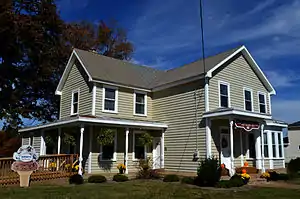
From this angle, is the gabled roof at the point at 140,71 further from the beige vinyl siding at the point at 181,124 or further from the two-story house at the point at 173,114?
the beige vinyl siding at the point at 181,124

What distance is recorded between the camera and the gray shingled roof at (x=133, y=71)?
1998 cm

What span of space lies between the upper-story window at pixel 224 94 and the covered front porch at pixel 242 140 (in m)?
1.14

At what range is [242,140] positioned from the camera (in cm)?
2000

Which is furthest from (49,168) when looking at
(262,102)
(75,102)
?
(262,102)

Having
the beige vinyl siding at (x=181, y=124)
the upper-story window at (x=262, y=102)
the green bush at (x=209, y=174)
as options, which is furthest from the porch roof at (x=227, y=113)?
the upper-story window at (x=262, y=102)

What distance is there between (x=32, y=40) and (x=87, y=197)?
21043 mm

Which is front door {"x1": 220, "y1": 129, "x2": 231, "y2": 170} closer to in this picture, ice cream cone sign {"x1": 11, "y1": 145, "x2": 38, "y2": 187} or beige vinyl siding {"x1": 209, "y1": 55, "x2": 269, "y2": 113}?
beige vinyl siding {"x1": 209, "y1": 55, "x2": 269, "y2": 113}

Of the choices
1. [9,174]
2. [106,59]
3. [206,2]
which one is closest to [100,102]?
[106,59]

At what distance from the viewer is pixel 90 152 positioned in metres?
18.0

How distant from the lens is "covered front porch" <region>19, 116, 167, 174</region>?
17812 mm

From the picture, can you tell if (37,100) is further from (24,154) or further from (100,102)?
(24,154)

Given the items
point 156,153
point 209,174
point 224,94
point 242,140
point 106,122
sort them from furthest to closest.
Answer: point 156,153
point 242,140
point 224,94
point 106,122
point 209,174

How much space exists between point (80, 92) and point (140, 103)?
4.15 m

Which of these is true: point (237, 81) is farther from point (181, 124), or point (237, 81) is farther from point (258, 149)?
point (181, 124)
